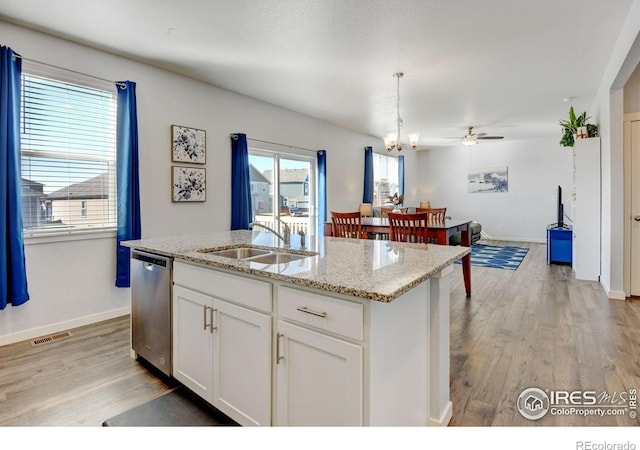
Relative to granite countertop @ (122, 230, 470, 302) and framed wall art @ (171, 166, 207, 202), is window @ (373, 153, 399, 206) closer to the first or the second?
framed wall art @ (171, 166, 207, 202)

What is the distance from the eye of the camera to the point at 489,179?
30.4 feet

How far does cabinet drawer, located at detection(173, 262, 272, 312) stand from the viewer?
1.62 m

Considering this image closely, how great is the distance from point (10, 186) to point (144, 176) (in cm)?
Result: 112

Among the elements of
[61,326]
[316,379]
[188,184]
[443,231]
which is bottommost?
[61,326]

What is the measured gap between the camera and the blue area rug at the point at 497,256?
5.96 m

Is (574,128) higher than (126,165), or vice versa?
(574,128)

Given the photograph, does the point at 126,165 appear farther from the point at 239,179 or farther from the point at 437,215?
the point at 437,215

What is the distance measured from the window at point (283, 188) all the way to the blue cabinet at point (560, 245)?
4022 mm

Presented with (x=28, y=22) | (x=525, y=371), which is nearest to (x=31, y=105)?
(x=28, y=22)

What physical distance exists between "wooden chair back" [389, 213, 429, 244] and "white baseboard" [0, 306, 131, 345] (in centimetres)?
289

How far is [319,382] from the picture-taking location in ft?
4.59

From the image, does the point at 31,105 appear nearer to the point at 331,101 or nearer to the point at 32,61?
the point at 32,61

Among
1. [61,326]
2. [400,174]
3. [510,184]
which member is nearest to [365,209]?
[400,174]

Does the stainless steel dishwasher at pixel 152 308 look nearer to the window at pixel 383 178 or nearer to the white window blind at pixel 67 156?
the white window blind at pixel 67 156
